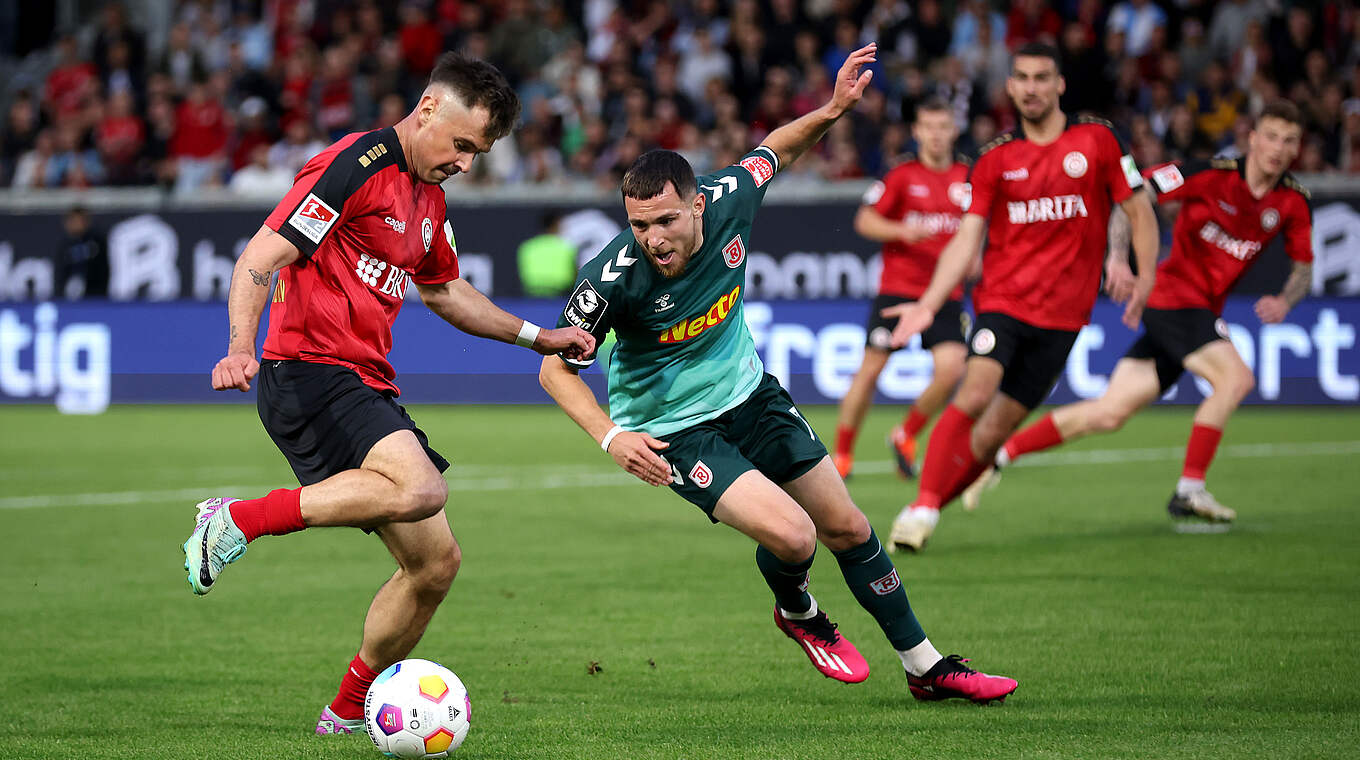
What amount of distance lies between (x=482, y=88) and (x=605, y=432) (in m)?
1.17

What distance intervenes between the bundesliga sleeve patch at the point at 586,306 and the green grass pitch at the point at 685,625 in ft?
4.26

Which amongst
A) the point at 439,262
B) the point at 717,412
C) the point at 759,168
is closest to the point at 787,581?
the point at 717,412

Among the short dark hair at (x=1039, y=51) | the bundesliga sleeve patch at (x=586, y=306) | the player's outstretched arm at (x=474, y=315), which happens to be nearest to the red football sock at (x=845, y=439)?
the short dark hair at (x=1039, y=51)

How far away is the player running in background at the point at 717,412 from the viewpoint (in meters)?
5.35

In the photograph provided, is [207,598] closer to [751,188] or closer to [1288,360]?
[751,188]

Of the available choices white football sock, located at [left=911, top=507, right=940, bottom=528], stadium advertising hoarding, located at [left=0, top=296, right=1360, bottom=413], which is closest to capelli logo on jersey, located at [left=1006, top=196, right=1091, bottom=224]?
white football sock, located at [left=911, top=507, right=940, bottom=528]

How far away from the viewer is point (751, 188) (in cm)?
591

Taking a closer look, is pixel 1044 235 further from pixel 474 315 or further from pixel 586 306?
pixel 474 315

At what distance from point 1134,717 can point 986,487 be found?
6.38 m

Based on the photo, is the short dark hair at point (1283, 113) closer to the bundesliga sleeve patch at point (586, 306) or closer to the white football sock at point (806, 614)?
the white football sock at point (806, 614)

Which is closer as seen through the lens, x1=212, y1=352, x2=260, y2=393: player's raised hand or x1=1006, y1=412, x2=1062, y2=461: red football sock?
x1=212, y1=352, x2=260, y2=393: player's raised hand

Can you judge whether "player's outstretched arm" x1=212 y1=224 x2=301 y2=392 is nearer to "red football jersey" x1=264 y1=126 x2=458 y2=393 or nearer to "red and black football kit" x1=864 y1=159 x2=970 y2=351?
"red football jersey" x1=264 y1=126 x2=458 y2=393

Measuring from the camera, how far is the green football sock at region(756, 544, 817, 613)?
18.7 feet

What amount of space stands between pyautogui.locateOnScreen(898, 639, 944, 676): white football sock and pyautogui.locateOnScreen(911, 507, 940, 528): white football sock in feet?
9.87
